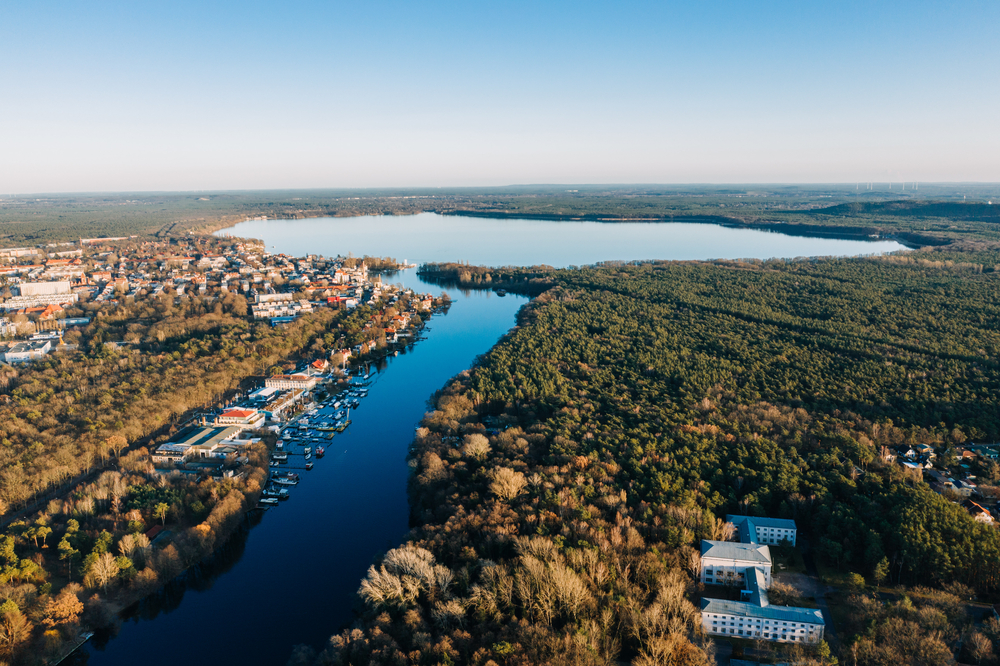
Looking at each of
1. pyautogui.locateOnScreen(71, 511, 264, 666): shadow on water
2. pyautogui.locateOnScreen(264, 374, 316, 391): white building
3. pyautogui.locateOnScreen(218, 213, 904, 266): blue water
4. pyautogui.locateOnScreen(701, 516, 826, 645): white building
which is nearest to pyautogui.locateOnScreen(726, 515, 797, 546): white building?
pyautogui.locateOnScreen(701, 516, 826, 645): white building

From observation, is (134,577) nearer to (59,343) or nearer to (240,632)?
(240,632)

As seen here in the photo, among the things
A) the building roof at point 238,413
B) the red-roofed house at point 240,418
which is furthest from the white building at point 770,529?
the building roof at point 238,413

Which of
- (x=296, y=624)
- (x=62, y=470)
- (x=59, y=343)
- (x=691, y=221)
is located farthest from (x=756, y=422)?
(x=691, y=221)

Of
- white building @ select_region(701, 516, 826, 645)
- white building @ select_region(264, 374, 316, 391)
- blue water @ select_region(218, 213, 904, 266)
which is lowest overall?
white building @ select_region(701, 516, 826, 645)

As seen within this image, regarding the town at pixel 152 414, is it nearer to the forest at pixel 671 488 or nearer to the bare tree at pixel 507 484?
the forest at pixel 671 488

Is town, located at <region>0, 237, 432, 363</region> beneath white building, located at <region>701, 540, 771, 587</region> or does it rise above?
above

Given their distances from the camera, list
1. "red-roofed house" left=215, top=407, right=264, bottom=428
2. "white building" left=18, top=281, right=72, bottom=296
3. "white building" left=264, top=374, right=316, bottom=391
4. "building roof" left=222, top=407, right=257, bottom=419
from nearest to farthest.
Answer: "red-roofed house" left=215, top=407, right=264, bottom=428
"building roof" left=222, top=407, right=257, bottom=419
"white building" left=264, top=374, right=316, bottom=391
"white building" left=18, top=281, right=72, bottom=296

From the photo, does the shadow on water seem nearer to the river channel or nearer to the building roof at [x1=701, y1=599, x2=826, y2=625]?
the river channel
